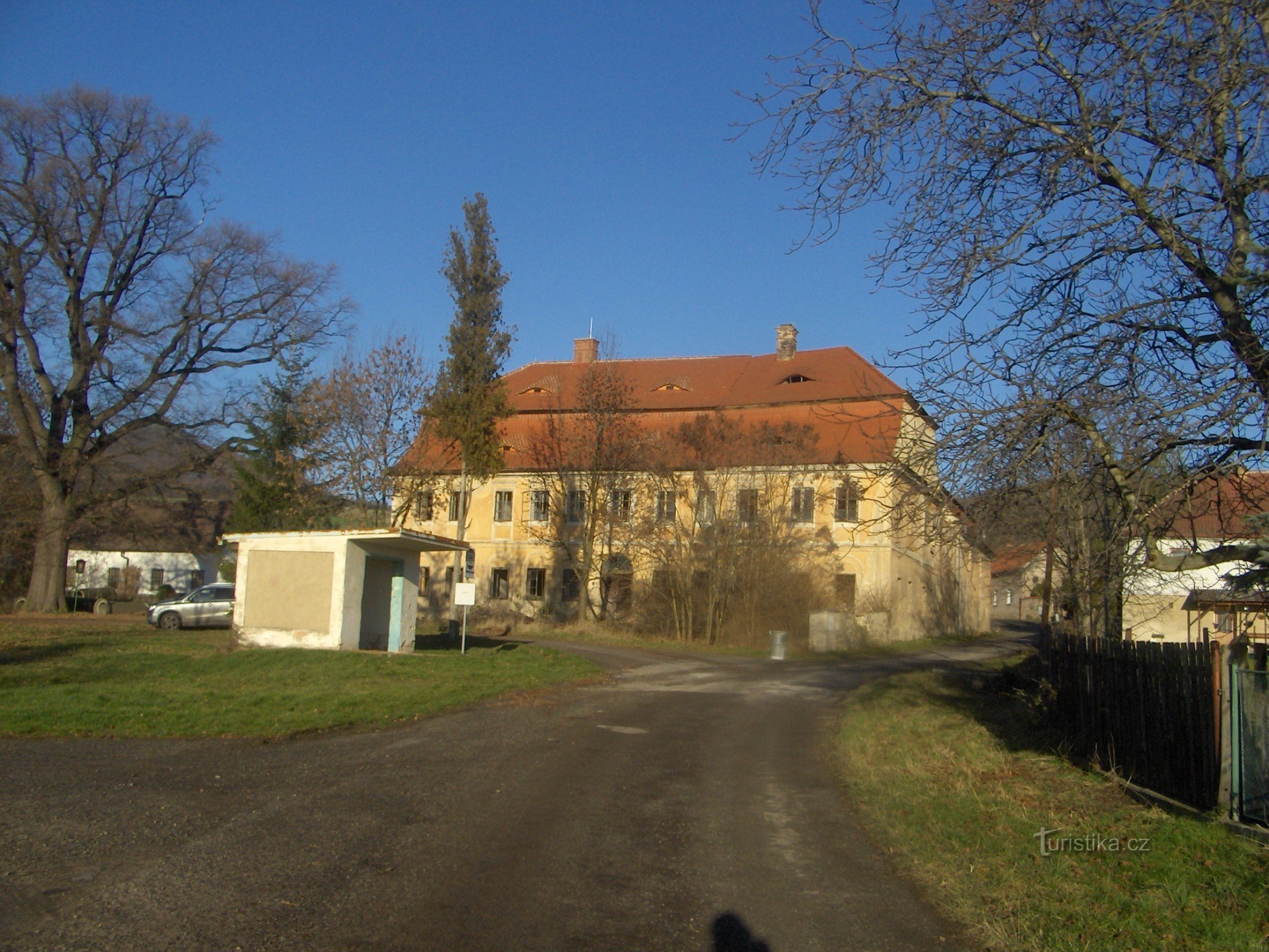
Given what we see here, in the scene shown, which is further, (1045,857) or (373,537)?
(373,537)

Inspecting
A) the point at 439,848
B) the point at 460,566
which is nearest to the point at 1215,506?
the point at 439,848

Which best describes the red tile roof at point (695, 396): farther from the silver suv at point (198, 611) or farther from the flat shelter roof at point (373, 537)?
the flat shelter roof at point (373, 537)

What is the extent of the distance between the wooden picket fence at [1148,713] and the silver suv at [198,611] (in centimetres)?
2730

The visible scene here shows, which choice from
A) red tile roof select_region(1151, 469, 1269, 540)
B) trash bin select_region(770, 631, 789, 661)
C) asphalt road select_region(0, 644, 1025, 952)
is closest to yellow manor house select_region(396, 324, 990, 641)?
trash bin select_region(770, 631, 789, 661)

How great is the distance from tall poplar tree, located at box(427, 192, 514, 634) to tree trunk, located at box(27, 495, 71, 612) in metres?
15.1

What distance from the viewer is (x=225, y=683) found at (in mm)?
16250

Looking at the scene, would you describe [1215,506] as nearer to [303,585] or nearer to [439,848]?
[439,848]

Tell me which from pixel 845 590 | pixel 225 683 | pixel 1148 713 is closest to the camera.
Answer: pixel 1148 713

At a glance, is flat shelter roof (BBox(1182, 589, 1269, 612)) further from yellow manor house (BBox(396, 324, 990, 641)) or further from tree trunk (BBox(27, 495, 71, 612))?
tree trunk (BBox(27, 495, 71, 612))

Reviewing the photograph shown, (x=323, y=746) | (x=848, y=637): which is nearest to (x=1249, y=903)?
(x=323, y=746)

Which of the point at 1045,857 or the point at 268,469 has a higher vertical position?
the point at 268,469

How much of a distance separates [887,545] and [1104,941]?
117ft

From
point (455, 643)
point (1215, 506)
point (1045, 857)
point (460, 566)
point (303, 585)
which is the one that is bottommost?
point (455, 643)

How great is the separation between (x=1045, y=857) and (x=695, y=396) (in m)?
39.7
